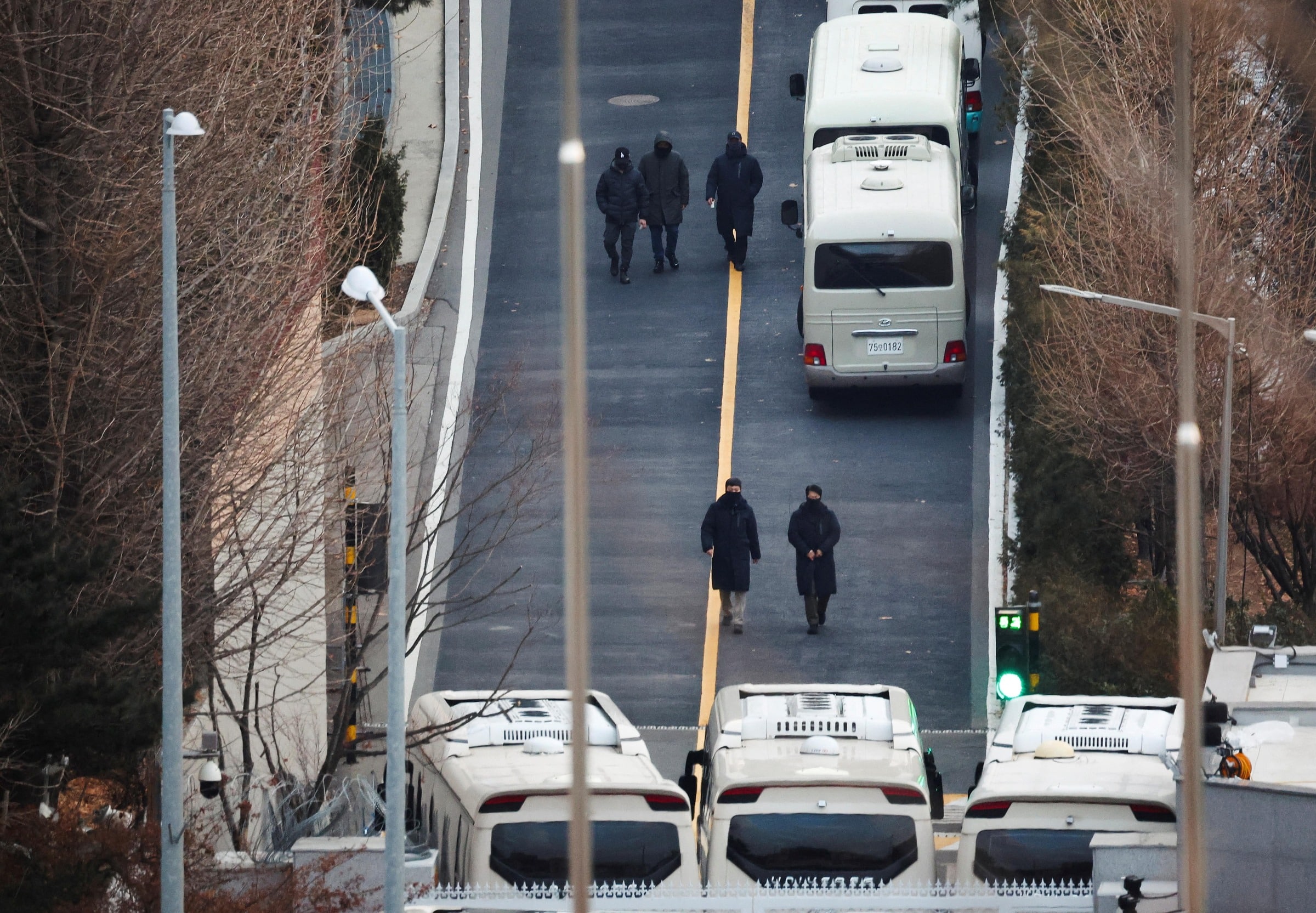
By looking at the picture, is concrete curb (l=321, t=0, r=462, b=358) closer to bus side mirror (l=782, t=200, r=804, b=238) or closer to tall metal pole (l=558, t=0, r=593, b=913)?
bus side mirror (l=782, t=200, r=804, b=238)

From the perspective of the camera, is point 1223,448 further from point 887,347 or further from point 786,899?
point 786,899

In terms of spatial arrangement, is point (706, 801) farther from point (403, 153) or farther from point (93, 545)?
point (403, 153)

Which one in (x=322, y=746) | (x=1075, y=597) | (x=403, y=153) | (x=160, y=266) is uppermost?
(x=403, y=153)

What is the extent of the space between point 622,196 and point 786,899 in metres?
Result: 19.6

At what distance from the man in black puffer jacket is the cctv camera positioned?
16.1m

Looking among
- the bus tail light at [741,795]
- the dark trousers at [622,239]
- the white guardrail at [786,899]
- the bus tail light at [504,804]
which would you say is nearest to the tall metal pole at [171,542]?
the white guardrail at [786,899]

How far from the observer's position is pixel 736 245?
34438 millimetres

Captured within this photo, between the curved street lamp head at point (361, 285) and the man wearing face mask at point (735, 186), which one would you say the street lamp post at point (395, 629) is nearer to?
the curved street lamp head at point (361, 285)

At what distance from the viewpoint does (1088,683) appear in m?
24.5

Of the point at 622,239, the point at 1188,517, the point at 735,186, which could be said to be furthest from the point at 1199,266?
the point at 1188,517

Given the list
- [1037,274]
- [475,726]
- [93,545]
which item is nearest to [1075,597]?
[1037,274]

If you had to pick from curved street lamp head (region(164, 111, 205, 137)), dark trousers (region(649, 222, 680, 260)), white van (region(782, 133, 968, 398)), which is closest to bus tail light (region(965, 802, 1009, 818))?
curved street lamp head (region(164, 111, 205, 137))

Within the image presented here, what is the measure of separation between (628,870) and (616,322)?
18591 mm

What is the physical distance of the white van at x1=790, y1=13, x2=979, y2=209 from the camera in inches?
1271
